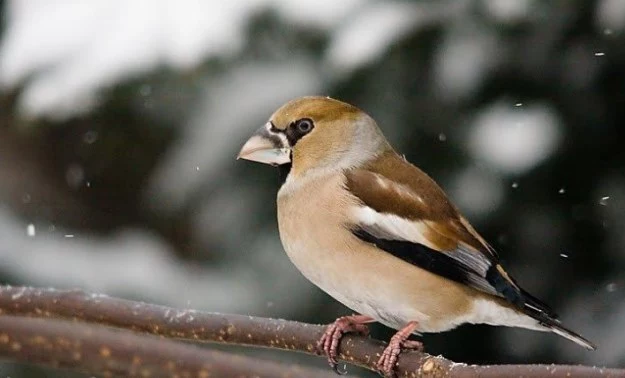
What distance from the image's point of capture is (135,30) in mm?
3055

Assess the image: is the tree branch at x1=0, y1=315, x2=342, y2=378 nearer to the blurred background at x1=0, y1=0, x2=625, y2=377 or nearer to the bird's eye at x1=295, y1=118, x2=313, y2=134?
the bird's eye at x1=295, y1=118, x2=313, y2=134

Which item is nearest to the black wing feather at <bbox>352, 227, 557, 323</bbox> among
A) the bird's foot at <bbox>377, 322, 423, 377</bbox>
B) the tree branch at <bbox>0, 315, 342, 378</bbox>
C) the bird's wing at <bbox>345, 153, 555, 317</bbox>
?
the bird's wing at <bbox>345, 153, 555, 317</bbox>

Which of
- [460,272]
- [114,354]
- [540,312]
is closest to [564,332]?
[540,312]

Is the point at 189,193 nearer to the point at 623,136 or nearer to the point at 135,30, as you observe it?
the point at 135,30

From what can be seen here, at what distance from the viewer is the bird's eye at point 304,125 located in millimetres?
2031

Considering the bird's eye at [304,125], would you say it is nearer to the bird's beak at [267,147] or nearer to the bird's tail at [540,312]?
the bird's beak at [267,147]

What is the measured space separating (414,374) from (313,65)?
123 cm

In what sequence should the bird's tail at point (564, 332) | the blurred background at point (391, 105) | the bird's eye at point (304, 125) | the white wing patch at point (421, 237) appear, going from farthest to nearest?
the blurred background at point (391, 105) → the bird's eye at point (304, 125) → the white wing patch at point (421, 237) → the bird's tail at point (564, 332)

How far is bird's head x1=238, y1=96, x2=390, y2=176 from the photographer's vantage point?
200 cm

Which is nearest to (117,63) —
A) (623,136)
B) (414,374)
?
(623,136)

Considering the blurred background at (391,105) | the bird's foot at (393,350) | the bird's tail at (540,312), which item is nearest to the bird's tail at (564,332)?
the bird's tail at (540,312)

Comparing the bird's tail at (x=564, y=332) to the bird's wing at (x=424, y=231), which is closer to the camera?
the bird's tail at (x=564, y=332)

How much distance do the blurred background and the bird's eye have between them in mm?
735

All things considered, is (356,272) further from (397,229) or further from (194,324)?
(194,324)
